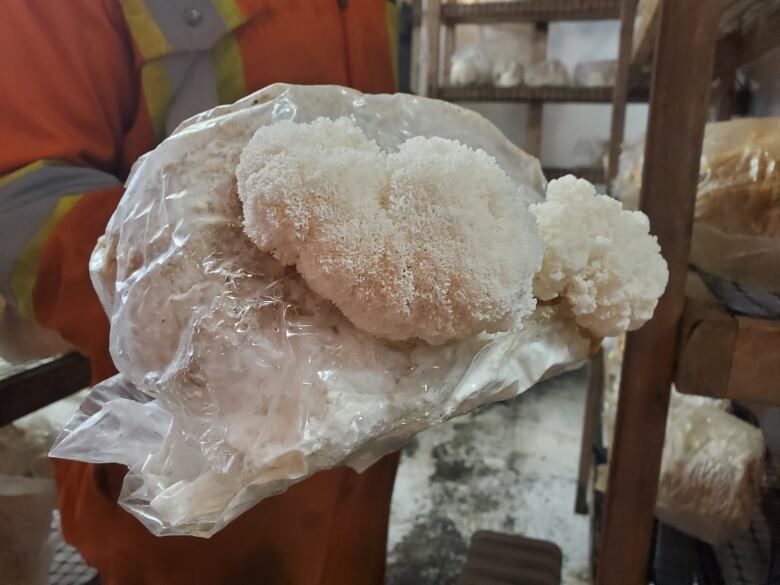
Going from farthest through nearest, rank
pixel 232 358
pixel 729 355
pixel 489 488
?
pixel 489 488 < pixel 729 355 < pixel 232 358

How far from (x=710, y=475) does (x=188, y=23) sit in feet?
3.04

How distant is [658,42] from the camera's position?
596mm

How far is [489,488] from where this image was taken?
155 centimetres

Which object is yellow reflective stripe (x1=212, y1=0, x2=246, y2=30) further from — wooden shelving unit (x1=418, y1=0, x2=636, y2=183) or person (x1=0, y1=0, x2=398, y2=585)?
wooden shelving unit (x1=418, y1=0, x2=636, y2=183)

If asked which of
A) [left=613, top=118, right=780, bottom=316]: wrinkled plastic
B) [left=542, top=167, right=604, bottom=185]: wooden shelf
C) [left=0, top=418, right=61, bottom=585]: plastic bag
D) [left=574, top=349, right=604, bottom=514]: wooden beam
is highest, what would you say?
[left=613, top=118, right=780, bottom=316]: wrinkled plastic

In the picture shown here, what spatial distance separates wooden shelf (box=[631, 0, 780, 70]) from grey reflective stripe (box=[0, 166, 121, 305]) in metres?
0.65

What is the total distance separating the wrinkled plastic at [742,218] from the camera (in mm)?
675

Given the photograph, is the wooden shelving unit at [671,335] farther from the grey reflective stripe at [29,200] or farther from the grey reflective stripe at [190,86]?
the grey reflective stripe at [29,200]

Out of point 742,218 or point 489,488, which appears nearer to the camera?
point 742,218

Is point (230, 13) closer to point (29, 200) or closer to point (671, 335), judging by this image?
point (29, 200)

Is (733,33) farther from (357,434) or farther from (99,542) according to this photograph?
(99,542)

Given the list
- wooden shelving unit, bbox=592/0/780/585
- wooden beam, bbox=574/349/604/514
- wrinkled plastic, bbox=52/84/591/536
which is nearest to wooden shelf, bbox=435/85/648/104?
wooden beam, bbox=574/349/604/514

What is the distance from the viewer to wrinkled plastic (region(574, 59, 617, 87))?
6.36 feet

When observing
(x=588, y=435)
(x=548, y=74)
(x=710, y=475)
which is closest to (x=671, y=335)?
(x=710, y=475)
